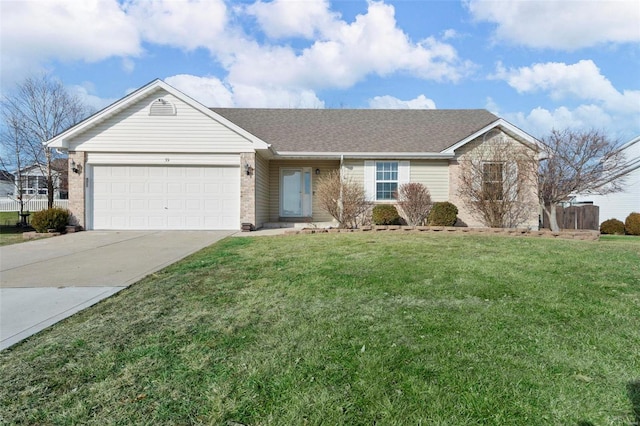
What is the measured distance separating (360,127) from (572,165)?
856cm

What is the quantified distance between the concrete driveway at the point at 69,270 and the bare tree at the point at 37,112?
15438 mm

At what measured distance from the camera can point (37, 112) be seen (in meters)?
21.9

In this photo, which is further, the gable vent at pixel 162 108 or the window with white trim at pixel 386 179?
the window with white trim at pixel 386 179

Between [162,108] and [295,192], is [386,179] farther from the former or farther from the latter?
[162,108]

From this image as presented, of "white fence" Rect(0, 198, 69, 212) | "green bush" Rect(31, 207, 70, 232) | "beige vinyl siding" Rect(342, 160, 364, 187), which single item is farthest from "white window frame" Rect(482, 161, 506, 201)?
"white fence" Rect(0, 198, 69, 212)

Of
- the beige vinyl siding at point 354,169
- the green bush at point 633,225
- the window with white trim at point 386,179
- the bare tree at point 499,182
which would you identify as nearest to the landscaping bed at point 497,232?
the bare tree at point 499,182

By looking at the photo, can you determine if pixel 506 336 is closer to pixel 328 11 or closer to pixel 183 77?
pixel 328 11

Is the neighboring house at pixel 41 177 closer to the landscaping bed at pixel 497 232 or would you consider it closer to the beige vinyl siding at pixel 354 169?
the beige vinyl siding at pixel 354 169

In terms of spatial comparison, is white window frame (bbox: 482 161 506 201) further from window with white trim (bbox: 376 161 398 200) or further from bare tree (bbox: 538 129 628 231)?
window with white trim (bbox: 376 161 398 200)

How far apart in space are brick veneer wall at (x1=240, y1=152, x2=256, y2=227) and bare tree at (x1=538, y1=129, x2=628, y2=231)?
1078 centimetres

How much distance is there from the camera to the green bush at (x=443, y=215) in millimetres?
12219

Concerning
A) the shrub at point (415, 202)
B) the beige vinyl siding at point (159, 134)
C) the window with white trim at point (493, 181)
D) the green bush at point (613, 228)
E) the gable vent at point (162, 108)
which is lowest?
the green bush at point (613, 228)

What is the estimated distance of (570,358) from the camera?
8.79 feet

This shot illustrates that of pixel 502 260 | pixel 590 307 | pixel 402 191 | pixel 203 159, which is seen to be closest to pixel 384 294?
pixel 590 307
